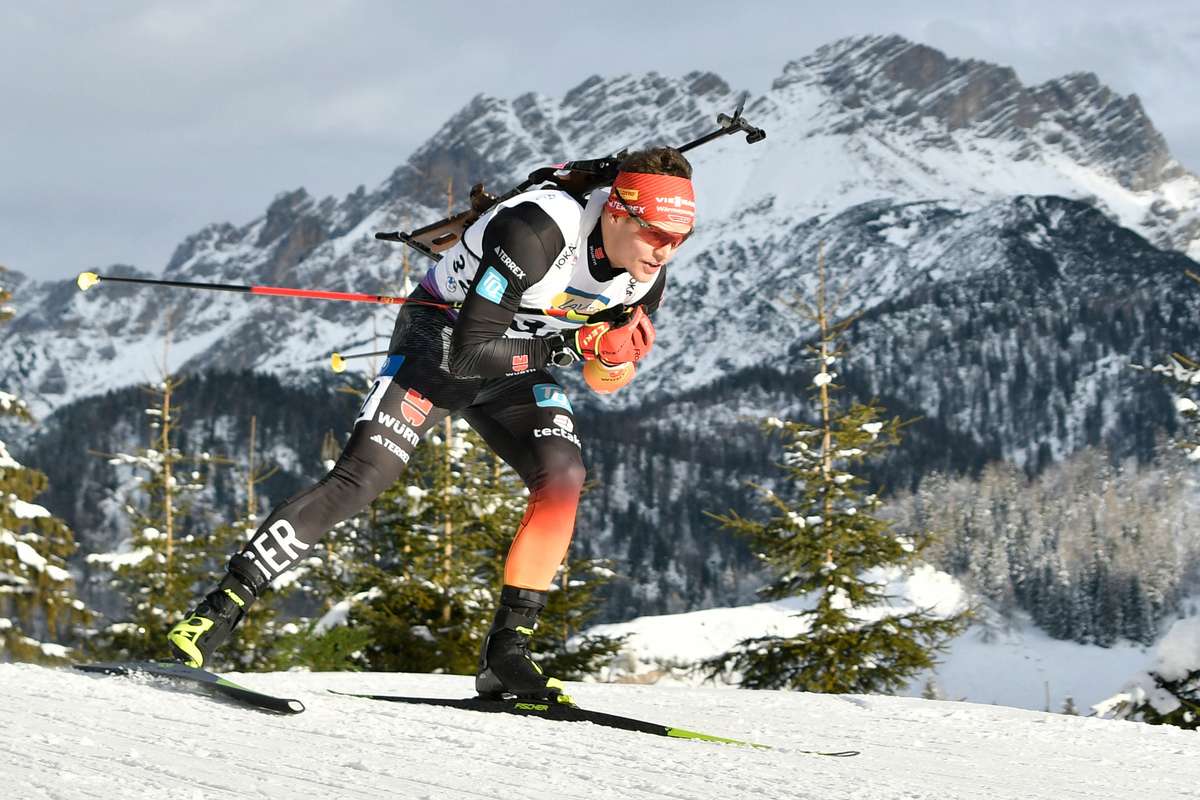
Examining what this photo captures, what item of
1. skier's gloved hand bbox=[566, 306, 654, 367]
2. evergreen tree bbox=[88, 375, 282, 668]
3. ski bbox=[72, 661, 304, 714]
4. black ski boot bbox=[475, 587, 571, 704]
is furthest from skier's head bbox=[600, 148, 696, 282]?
evergreen tree bbox=[88, 375, 282, 668]

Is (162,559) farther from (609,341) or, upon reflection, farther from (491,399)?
(609,341)

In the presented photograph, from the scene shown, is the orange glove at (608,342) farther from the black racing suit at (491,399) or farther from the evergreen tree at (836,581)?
the evergreen tree at (836,581)

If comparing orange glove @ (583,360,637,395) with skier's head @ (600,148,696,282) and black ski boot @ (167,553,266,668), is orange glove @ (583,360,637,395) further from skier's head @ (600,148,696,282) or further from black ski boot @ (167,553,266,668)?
black ski boot @ (167,553,266,668)

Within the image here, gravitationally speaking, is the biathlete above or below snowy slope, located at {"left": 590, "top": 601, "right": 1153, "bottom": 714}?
below

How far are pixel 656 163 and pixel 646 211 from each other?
0.23m

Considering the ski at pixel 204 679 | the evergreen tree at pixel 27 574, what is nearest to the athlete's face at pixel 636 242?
the ski at pixel 204 679

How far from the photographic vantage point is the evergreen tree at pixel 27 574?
14945 mm

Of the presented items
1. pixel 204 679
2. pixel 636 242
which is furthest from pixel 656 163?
pixel 204 679

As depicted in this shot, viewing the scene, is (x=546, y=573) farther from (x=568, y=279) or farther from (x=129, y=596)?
(x=129, y=596)

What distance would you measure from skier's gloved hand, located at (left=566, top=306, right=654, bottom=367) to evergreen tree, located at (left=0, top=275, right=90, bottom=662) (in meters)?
12.7

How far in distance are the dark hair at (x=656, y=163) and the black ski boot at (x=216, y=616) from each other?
82.3 inches

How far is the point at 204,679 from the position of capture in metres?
4.14

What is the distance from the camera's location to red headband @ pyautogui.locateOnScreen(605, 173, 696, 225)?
4391mm

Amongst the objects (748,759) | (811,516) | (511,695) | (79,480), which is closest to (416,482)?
(811,516)
